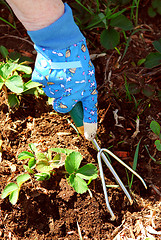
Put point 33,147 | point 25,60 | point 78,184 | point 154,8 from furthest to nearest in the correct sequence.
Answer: point 154,8 → point 25,60 → point 33,147 → point 78,184

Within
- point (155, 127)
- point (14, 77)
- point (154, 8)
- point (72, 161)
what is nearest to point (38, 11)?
point (14, 77)

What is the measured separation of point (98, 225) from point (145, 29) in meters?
1.15

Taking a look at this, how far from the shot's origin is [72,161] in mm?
1166

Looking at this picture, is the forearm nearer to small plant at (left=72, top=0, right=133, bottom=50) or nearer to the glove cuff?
the glove cuff

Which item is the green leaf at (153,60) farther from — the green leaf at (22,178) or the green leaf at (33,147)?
the green leaf at (22,178)

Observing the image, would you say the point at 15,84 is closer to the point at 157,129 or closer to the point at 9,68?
the point at 9,68

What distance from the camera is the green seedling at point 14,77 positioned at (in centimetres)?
126

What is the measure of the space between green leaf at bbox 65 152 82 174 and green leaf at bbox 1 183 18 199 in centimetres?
26

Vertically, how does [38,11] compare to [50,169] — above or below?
above

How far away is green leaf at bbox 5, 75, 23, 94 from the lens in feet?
4.09

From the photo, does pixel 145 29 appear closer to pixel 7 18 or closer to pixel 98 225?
pixel 7 18

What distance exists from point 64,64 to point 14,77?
36 centimetres

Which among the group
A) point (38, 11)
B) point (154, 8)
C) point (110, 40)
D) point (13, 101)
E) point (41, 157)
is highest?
point (38, 11)

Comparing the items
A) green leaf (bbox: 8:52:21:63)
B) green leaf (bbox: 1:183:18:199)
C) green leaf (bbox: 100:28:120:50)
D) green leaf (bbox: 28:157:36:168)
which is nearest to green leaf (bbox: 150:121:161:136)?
green leaf (bbox: 100:28:120:50)
